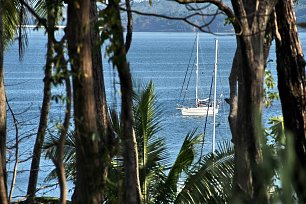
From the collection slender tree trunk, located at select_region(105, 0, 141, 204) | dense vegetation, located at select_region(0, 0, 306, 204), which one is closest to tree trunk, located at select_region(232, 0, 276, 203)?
dense vegetation, located at select_region(0, 0, 306, 204)

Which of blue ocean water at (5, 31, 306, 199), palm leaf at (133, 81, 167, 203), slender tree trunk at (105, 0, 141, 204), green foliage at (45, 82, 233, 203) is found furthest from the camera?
blue ocean water at (5, 31, 306, 199)

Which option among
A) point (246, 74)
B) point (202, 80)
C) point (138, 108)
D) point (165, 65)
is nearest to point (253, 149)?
point (246, 74)

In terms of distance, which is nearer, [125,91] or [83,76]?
[83,76]

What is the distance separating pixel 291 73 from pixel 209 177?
78.6 inches

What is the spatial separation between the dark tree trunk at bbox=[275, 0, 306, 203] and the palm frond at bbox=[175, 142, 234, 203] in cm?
148

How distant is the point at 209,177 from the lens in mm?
9336

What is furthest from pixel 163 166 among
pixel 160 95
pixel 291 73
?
pixel 160 95

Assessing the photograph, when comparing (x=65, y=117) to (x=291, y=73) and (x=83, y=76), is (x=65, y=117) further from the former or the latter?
(x=291, y=73)

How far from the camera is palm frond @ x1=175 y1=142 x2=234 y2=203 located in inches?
362

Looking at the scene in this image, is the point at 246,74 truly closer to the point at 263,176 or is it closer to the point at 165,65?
the point at 263,176

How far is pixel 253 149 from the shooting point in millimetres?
6352

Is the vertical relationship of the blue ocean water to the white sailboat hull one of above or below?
above

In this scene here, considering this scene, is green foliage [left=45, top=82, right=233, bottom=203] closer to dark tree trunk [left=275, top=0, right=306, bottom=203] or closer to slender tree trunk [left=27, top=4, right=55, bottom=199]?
slender tree trunk [left=27, top=4, right=55, bottom=199]

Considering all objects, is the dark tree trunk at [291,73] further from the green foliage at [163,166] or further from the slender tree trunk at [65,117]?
the slender tree trunk at [65,117]
